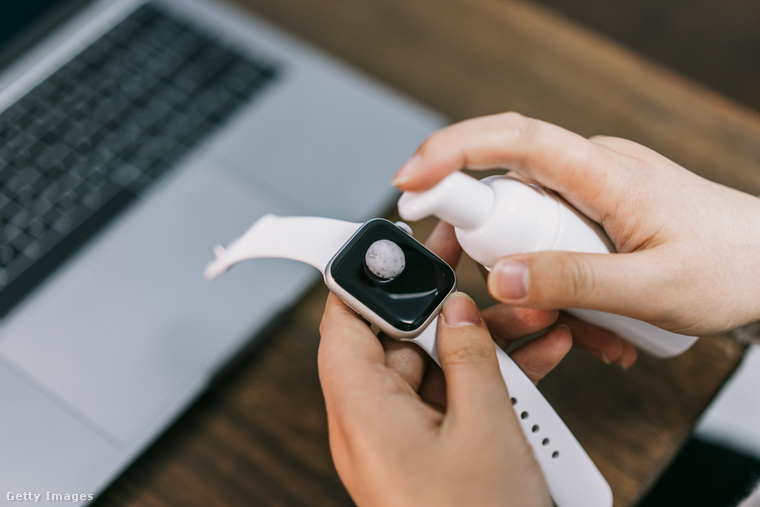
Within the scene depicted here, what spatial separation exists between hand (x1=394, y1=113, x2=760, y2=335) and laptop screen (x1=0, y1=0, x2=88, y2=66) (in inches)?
18.6

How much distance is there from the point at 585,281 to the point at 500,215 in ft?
0.24

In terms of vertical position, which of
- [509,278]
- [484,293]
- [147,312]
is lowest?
[147,312]

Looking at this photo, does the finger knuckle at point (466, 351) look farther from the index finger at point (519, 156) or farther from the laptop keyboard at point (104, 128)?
the laptop keyboard at point (104, 128)

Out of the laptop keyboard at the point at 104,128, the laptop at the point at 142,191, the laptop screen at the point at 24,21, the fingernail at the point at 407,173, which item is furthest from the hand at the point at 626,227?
the laptop screen at the point at 24,21

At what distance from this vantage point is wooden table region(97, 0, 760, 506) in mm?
499

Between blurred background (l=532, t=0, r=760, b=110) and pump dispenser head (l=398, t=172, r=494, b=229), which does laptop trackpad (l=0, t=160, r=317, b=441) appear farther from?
blurred background (l=532, t=0, r=760, b=110)

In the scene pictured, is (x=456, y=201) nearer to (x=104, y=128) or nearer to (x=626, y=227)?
(x=626, y=227)

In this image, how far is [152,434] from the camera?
0.48 meters

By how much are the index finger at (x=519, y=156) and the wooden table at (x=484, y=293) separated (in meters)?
0.17

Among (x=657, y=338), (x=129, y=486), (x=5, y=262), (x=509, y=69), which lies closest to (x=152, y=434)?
(x=129, y=486)

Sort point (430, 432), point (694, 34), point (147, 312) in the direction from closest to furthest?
1. point (430, 432)
2. point (147, 312)
3. point (694, 34)

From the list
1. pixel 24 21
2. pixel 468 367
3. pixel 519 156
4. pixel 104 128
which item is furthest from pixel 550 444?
pixel 24 21

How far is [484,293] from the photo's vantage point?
545 mm

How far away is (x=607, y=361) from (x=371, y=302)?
0.92ft
